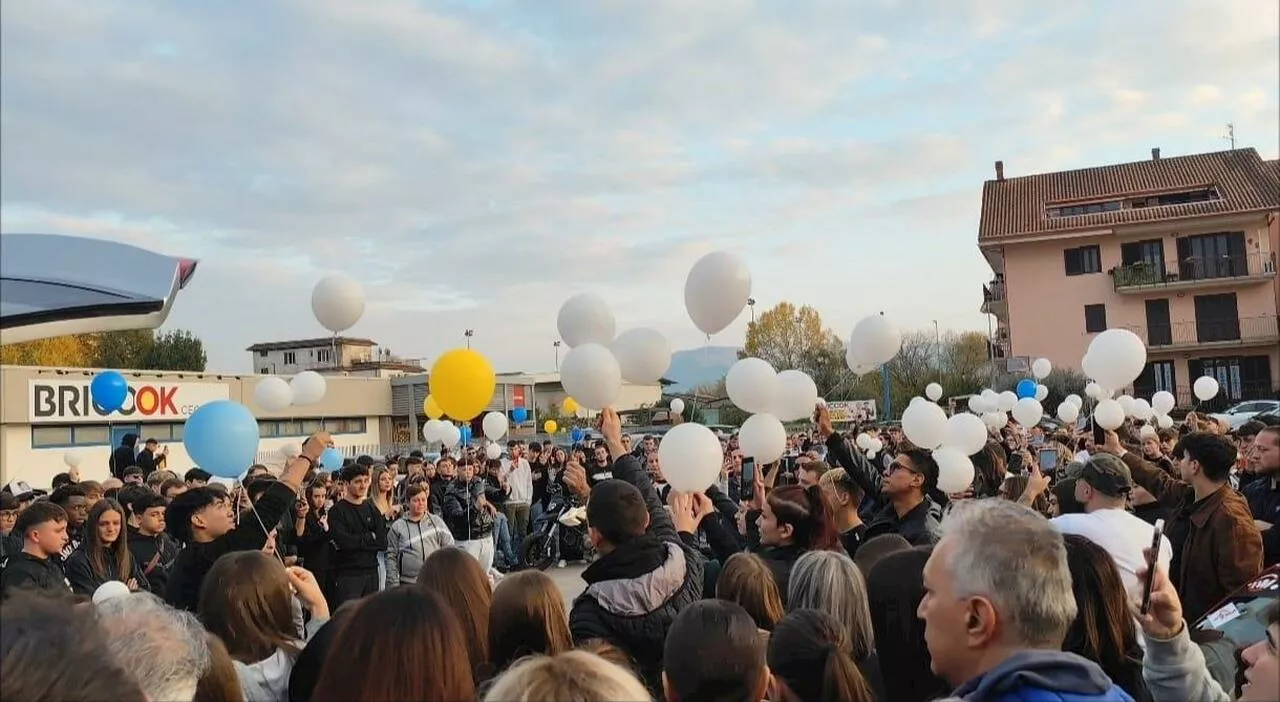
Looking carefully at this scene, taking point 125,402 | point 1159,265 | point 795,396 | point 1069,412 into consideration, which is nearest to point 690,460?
point 795,396

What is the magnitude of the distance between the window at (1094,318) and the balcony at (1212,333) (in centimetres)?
118

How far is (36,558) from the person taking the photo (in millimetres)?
4680

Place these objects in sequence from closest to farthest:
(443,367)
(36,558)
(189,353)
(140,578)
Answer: (36,558)
(140,578)
(443,367)
(189,353)

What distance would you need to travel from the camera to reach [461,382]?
7.53 metres

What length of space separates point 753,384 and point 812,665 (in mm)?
3784

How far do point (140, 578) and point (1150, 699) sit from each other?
5238 millimetres

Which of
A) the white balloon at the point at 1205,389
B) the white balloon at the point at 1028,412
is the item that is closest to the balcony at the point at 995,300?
the white balloon at the point at 1205,389

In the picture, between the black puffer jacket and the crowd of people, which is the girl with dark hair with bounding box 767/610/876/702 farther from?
the black puffer jacket

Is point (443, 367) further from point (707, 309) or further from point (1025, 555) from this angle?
point (1025, 555)

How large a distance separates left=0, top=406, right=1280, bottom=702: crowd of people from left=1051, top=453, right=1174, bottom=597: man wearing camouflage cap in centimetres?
1

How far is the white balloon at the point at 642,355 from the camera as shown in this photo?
566cm

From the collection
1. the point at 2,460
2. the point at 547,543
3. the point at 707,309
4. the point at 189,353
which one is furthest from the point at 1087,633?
the point at 189,353

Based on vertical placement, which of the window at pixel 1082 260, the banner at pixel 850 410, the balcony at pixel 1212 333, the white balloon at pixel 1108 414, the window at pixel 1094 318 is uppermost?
the window at pixel 1082 260

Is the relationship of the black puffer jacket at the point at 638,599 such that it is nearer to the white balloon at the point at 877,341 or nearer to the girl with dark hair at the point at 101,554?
the girl with dark hair at the point at 101,554
